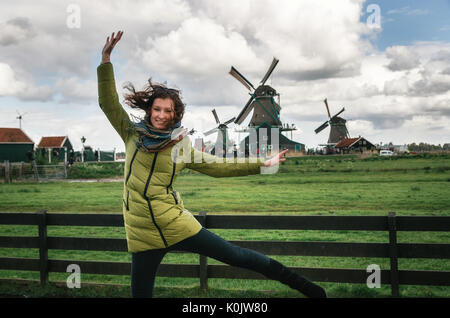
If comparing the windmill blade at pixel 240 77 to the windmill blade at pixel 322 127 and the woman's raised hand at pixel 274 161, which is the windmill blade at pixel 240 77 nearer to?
the windmill blade at pixel 322 127

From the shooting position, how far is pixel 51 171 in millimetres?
36969

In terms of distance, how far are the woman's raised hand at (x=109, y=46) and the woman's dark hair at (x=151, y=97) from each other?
1.13 feet

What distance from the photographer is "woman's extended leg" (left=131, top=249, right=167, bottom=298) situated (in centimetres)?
337

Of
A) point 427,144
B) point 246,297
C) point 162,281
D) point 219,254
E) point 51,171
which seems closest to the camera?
point 219,254

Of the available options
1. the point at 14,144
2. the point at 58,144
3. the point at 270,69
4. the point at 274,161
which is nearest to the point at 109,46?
the point at 274,161

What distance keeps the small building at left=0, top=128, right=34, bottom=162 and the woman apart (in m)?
62.0

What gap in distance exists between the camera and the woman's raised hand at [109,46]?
11.6 ft

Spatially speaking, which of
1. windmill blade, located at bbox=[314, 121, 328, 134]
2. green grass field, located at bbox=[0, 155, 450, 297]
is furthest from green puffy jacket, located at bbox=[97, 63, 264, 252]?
windmill blade, located at bbox=[314, 121, 328, 134]

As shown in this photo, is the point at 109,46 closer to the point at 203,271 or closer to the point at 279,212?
the point at 203,271

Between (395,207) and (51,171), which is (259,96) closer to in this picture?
(51,171)

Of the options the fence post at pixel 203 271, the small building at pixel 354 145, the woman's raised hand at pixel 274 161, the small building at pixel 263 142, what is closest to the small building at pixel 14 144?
the small building at pixel 263 142
